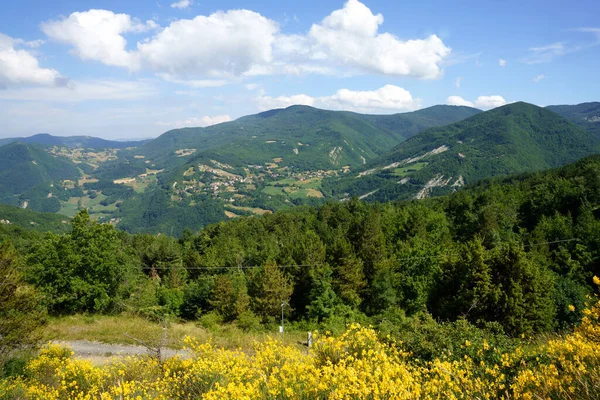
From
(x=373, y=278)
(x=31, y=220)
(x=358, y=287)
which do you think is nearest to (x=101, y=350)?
(x=358, y=287)

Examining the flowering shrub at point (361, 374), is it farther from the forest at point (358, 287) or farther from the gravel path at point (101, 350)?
the gravel path at point (101, 350)

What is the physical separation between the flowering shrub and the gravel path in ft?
23.7

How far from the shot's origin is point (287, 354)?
6094mm

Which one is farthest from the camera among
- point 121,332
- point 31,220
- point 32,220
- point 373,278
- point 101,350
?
point 32,220

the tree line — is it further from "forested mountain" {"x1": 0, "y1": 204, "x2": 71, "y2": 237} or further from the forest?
"forested mountain" {"x1": 0, "y1": 204, "x2": 71, "y2": 237}

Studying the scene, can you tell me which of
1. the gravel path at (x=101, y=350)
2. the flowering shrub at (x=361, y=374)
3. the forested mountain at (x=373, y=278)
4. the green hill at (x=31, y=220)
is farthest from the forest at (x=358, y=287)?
the green hill at (x=31, y=220)

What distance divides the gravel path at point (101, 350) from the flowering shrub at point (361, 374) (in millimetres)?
7210

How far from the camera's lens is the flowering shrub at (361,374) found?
4254 mm

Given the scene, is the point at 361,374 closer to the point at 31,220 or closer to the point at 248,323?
the point at 248,323

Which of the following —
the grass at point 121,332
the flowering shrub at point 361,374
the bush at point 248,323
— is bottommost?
the bush at point 248,323

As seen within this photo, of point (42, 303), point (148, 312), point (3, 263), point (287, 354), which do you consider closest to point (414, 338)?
point (287, 354)

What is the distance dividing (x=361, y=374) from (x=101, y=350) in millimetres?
16231

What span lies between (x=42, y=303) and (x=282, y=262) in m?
19.1

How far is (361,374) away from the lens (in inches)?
181
